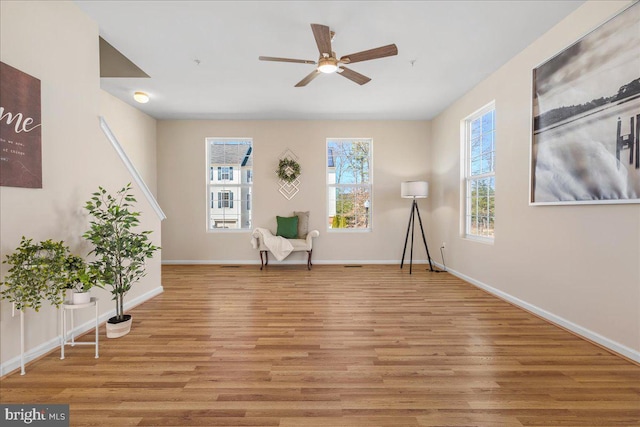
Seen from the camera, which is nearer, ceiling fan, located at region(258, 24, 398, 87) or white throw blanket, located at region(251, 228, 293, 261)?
ceiling fan, located at region(258, 24, 398, 87)

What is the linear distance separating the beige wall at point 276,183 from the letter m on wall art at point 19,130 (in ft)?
12.3

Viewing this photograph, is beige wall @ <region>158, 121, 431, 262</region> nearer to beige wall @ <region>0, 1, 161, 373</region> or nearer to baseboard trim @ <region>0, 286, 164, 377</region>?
baseboard trim @ <region>0, 286, 164, 377</region>

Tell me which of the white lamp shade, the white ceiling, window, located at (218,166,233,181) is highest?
the white ceiling

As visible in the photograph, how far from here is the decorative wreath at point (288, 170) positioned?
5.73 metres

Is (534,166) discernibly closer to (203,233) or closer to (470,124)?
(470,124)

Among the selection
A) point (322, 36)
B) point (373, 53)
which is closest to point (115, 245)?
point (322, 36)

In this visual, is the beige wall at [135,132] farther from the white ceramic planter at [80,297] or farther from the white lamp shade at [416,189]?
the white lamp shade at [416,189]

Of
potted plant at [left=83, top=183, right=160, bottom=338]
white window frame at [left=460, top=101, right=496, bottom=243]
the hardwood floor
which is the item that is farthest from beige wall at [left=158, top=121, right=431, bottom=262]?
potted plant at [left=83, top=183, right=160, bottom=338]

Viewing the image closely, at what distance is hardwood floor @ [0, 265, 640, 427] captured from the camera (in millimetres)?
1564

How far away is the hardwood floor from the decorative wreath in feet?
9.84

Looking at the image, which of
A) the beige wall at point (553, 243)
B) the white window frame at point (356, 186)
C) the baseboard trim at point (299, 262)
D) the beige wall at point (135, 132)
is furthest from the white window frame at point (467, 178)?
the beige wall at point (135, 132)

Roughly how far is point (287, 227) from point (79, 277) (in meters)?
3.74

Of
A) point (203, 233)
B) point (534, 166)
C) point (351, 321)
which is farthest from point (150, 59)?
point (534, 166)

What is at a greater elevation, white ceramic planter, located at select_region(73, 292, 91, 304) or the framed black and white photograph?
the framed black and white photograph
